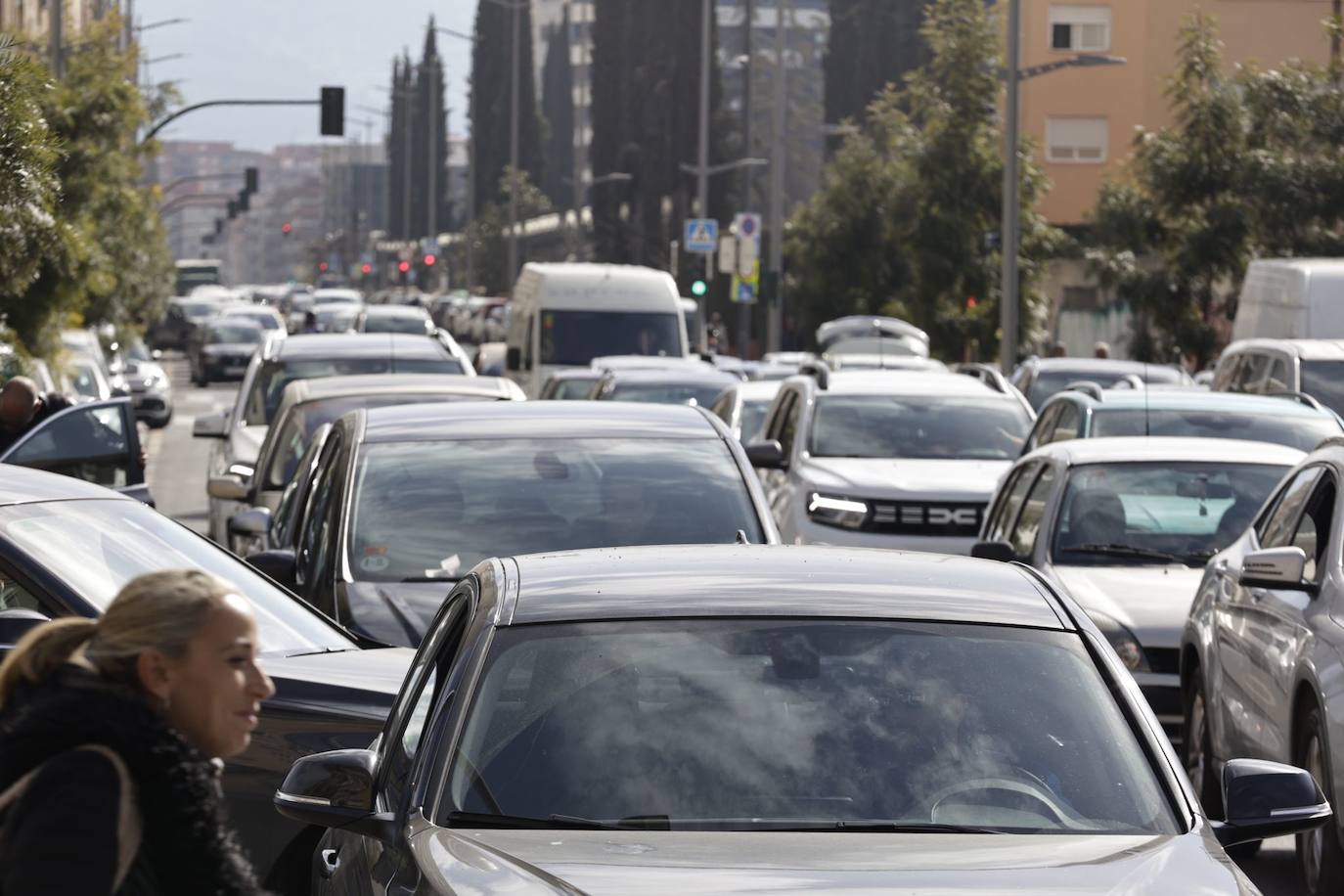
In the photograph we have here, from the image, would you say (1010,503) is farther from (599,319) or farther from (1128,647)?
(599,319)

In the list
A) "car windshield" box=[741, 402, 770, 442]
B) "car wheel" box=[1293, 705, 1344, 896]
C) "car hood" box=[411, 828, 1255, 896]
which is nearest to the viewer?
"car hood" box=[411, 828, 1255, 896]

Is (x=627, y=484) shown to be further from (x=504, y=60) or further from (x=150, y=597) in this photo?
(x=504, y=60)

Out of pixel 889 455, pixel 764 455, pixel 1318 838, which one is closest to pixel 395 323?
pixel 889 455

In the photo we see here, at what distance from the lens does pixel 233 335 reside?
59438 millimetres

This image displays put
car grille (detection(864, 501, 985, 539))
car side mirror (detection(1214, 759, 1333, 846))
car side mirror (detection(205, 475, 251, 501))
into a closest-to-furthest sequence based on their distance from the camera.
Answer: car side mirror (detection(1214, 759, 1333, 846))
car side mirror (detection(205, 475, 251, 501))
car grille (detection(864, 501, 985, 539))

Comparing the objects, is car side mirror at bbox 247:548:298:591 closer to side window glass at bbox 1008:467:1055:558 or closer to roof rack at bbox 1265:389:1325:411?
side window glass at bbox 1008:467:1055:558

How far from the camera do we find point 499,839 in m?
4.54

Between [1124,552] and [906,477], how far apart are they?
201 inches

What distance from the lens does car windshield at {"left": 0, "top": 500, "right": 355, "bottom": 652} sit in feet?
21.9

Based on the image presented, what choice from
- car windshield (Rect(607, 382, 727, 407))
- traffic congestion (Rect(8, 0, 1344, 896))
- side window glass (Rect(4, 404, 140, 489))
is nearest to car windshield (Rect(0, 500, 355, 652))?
traffic congestion (Rect(8, 0, 1344, 896))

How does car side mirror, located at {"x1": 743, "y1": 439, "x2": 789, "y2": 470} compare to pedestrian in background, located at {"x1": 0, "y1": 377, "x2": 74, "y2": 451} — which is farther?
pedestrian in background, located at {"x1": 0, "y1": 377, "x2": 74, "y2": 451}

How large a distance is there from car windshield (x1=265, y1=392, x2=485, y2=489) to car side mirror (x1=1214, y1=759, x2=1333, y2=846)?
9.34 meters

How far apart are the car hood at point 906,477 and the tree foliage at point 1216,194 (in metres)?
17.6

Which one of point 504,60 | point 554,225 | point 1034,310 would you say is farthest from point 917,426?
point 504,60
